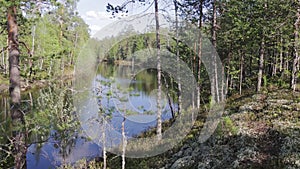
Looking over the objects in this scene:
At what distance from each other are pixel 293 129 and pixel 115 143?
10151mm

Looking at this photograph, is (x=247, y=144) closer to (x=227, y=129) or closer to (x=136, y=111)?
(x=227, y=129)

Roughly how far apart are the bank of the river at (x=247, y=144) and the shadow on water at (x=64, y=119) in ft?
7.23

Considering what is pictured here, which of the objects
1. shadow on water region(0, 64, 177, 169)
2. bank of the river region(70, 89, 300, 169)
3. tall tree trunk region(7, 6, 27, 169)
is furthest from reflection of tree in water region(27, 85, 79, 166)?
bank of the river region(70, 89, 300, 169)

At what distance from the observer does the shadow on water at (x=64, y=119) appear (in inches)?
279

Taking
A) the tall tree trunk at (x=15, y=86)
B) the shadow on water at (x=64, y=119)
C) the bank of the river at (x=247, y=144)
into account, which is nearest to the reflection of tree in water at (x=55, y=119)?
the shadow on water at (x=64, y=119)

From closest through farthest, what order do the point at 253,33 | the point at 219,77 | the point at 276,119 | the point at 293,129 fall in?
the point at 293,129 → the point at 276,119 → the point at 253,33 → the point at 219,77

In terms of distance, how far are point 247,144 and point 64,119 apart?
7.87m

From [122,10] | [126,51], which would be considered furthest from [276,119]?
[126,51]

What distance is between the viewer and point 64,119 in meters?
12.2

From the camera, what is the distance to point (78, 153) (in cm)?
1616

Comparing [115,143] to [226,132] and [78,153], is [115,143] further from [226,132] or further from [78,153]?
[226,132]

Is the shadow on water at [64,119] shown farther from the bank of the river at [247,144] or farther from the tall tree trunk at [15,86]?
the bank of the river at [247,144]

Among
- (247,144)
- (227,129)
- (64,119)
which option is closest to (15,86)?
(64,119)

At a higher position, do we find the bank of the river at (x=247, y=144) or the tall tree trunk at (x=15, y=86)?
the tall tree trunk at (x=15, y=86)
